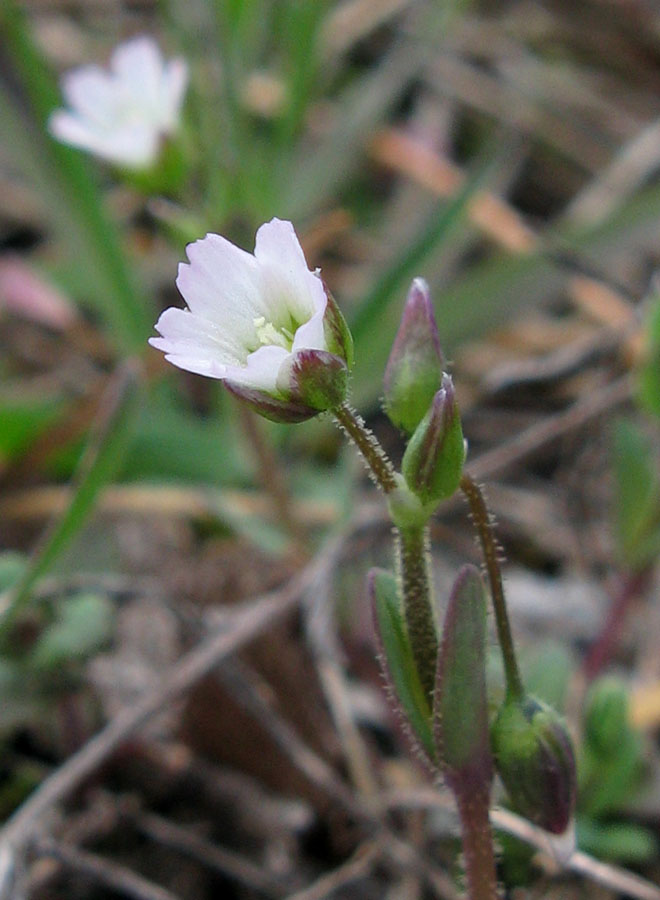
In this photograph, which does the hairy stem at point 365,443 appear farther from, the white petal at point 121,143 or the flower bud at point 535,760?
the white petal at point 121,143

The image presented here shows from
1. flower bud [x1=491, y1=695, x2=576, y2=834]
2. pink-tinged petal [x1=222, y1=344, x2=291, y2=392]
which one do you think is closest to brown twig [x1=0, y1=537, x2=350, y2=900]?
flower bud [x1=491, y1=695, x2=576, y2=834]

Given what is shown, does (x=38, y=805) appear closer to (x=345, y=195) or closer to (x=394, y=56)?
(x=345, y=195)

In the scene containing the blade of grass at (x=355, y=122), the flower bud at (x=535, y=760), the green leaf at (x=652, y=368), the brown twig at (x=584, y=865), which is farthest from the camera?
the blade of grass at (x=355, y=122)

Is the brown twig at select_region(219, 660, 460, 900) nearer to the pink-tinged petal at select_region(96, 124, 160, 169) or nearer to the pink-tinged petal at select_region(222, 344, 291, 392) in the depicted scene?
the pink-tinged petal at select_region(222, 344, 291, 392)

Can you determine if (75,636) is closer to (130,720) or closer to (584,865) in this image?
(130,720)

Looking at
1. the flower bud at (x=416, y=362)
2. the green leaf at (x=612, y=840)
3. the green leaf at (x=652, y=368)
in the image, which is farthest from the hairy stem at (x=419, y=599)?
the green leaf at (x=652, y=368)

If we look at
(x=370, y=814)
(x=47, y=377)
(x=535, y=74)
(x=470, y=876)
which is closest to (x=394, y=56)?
(x=535, y=74)

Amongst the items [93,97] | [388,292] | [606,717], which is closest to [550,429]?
[388,292]
